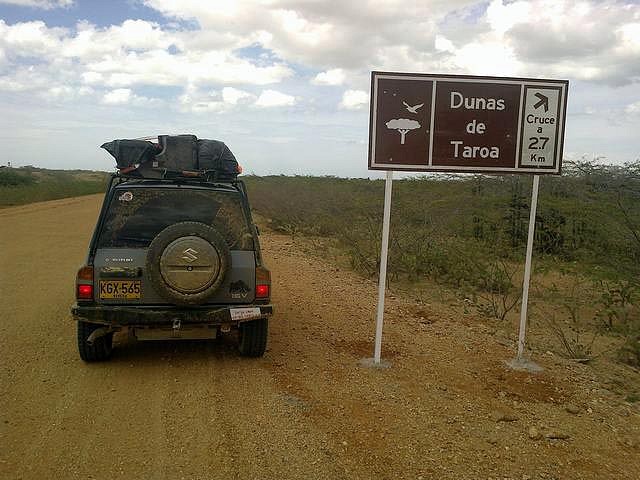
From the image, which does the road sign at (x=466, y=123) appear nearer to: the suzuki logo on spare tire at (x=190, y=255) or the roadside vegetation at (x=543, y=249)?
the suzuki logo on spare tire at (x=190, y=255)

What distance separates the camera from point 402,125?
5.62m

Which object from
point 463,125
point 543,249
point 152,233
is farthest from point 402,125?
point 543,249

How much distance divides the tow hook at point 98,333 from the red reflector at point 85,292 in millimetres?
381

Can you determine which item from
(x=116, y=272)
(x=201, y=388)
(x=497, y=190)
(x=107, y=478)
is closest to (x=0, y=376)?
(x=116, y=272)

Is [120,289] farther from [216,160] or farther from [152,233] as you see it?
[216,160]

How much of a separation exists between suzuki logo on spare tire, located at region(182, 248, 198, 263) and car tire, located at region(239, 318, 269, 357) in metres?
0.93

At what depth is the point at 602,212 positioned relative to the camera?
11.1 meters

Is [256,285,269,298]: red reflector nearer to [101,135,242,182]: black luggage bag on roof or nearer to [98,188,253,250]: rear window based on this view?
[98,188,253,250]: rear window

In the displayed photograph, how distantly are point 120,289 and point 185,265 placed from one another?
676 millimetres

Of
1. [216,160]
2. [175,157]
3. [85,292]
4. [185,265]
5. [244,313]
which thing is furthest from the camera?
[216,160]

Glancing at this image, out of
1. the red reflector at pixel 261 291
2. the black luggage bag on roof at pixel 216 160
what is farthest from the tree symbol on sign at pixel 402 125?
the black luggage bag on roof at pixel 216 160

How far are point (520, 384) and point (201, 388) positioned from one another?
2931 millimetres

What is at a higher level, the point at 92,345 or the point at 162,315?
the point at 162,315

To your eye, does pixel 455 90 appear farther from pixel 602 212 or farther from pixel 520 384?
pixel 602 212
